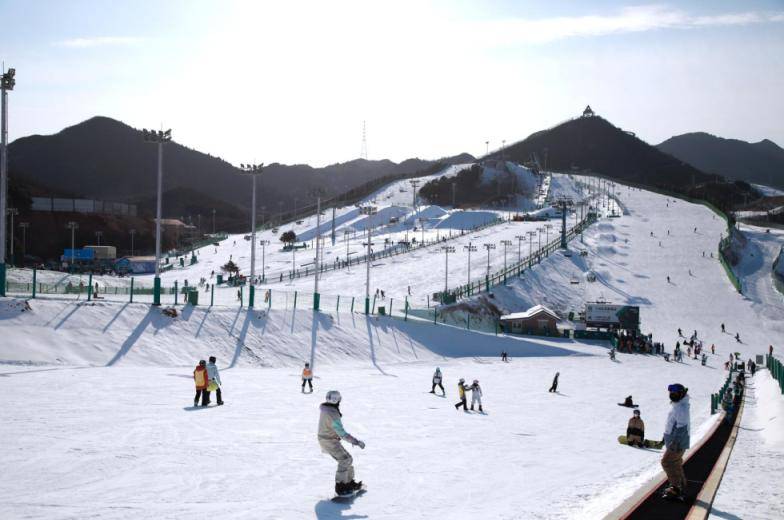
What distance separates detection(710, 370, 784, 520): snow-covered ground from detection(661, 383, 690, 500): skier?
0.50m

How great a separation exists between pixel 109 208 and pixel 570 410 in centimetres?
10920

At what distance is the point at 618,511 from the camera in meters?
8.66

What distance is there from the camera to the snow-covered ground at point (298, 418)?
32.8 feet

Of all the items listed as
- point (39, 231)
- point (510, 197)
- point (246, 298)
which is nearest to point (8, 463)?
point (246, 298)

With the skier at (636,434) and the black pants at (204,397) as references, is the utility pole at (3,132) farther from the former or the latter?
the skier at (636,434)

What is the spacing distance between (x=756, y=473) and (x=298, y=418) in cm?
972

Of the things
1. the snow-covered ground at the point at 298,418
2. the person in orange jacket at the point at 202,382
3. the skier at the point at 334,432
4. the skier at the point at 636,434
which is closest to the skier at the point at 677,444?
the snow-covered ground at the point at 298,418

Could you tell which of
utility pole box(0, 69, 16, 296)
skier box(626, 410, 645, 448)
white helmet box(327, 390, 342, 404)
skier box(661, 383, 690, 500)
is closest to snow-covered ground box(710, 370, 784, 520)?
skier box(661, 383, 690, 500)

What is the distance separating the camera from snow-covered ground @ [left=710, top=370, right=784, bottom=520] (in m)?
9.07

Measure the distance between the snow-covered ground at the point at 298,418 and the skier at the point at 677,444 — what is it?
0.74 meters

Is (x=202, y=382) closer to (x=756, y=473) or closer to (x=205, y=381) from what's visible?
(x=205, y=381)

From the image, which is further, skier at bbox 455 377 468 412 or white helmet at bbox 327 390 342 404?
skier at bbox 455 377 468 412

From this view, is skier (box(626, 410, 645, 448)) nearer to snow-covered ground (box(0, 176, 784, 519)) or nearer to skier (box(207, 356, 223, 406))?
snow-covered ground (box(0, 176, 784, 519))

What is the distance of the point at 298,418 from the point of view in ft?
56.0
